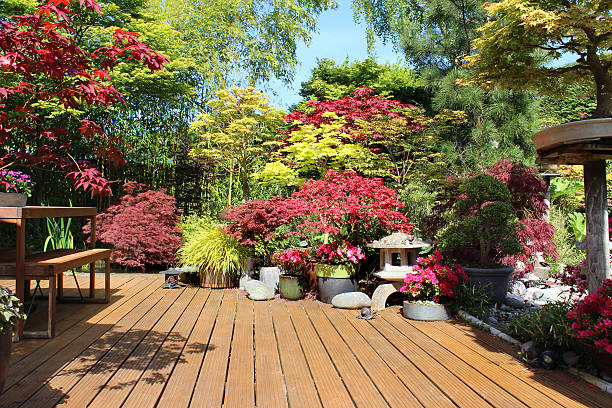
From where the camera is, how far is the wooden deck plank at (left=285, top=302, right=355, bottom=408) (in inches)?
86.1

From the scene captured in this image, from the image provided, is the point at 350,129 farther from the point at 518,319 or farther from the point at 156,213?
the point at 518,319

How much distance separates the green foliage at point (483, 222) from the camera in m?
4.18

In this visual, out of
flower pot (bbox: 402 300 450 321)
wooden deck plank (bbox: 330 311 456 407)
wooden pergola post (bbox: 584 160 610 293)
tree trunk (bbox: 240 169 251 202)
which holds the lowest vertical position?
wooden deck plank (bbox: 330 311 456 407)

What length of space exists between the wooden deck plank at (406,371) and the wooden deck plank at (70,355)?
188 centimetres

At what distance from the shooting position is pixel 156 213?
6.38m

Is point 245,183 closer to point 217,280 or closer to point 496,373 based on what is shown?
point 217,280

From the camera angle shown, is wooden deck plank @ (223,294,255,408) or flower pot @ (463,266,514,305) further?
flower pot @ (463,266,514,305)

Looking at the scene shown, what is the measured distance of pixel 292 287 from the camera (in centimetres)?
473

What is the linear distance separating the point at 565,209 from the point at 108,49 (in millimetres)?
8115

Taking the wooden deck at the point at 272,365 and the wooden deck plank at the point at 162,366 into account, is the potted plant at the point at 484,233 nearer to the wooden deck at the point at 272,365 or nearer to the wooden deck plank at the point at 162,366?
the wooden deck at the point at 272,365

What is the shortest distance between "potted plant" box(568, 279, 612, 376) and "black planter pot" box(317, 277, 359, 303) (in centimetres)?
219

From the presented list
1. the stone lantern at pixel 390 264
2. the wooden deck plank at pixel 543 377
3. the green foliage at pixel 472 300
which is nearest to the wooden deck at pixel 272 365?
the wooden deck plank at pixel 543 377

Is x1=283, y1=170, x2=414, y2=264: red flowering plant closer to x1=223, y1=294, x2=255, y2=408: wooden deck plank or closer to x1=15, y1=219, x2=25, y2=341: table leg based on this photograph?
x1=223, y1=294, x2=255, y2=408: wooden deck plank

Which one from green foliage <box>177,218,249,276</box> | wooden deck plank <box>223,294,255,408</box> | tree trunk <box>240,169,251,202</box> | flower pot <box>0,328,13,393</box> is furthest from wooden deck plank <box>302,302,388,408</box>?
tree trunk <box>240,169,251,202</box>
